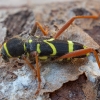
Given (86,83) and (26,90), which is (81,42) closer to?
(86,83)

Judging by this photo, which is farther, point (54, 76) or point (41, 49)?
point (41, 49)

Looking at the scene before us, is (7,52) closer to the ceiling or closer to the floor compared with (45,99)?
A: closer to the ceiling

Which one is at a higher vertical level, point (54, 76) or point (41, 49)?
point (41, 49)

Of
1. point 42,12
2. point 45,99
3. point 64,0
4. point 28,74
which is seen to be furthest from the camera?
point 64,0

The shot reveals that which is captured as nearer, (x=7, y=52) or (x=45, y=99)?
(x=45, y=99)

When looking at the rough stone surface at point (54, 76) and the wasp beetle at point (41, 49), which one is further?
the wasp beetle at point (41, 49)

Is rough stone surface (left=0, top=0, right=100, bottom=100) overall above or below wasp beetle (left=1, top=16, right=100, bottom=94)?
below

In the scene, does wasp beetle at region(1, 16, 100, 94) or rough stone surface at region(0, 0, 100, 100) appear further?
wasp beetle at region(1, 16, 100, 94)

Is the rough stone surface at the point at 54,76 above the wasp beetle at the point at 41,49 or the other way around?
the other way around

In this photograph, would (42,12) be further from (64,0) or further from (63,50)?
(63,50)

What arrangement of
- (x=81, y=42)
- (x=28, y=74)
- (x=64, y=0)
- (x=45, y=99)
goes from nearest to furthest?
(x=45, y=99)
(x=28, y=74)
(x=81, y=42)
(x=64, y=0)

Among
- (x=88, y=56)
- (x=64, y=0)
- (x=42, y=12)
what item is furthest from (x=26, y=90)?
(x=64, y=0)
